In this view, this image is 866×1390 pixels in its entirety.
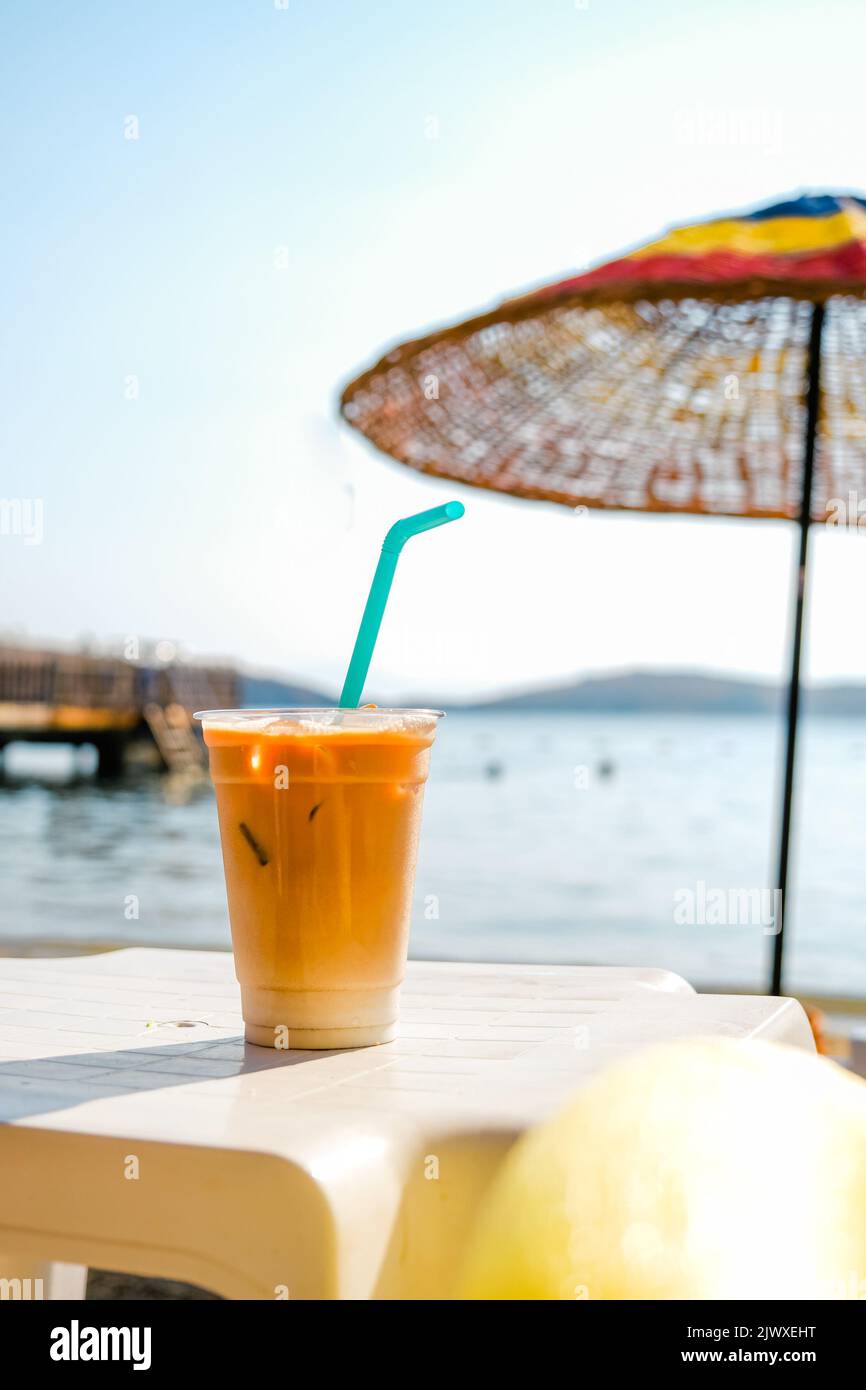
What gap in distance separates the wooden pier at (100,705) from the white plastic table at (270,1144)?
2211cm

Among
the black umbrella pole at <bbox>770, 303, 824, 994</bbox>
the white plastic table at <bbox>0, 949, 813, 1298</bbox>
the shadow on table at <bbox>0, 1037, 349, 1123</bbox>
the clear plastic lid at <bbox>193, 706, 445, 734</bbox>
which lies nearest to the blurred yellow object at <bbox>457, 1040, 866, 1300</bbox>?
the white plastic table at <bbox>0, 949, 813, 1298</bbox>

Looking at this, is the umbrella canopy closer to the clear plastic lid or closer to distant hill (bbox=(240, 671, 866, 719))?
the clear plastic lid

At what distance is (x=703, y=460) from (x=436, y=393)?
73 centimetres

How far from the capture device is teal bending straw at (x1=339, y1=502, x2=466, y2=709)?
0.95 meters

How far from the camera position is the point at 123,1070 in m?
0.83

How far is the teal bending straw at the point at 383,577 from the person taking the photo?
3.13 feet

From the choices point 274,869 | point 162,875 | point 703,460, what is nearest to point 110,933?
point 162,875

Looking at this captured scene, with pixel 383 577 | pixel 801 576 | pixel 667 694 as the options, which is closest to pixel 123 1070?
pixel 383 577

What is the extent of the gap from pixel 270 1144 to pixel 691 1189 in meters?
0.22

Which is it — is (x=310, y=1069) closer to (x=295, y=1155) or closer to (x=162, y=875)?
(x=295, y=1155)

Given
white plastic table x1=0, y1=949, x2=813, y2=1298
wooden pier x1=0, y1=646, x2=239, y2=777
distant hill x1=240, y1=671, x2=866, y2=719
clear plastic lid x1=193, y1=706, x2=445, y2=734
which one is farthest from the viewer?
distant hill x1=240, y1=671, x2=866, y2=719

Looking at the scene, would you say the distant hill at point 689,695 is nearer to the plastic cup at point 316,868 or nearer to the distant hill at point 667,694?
the distant hill at point 667,694

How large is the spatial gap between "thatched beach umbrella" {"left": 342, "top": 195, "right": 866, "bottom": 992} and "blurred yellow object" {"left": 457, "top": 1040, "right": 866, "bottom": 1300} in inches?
72.9

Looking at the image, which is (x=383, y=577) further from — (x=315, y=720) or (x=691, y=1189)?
(x=691, y=1189)
